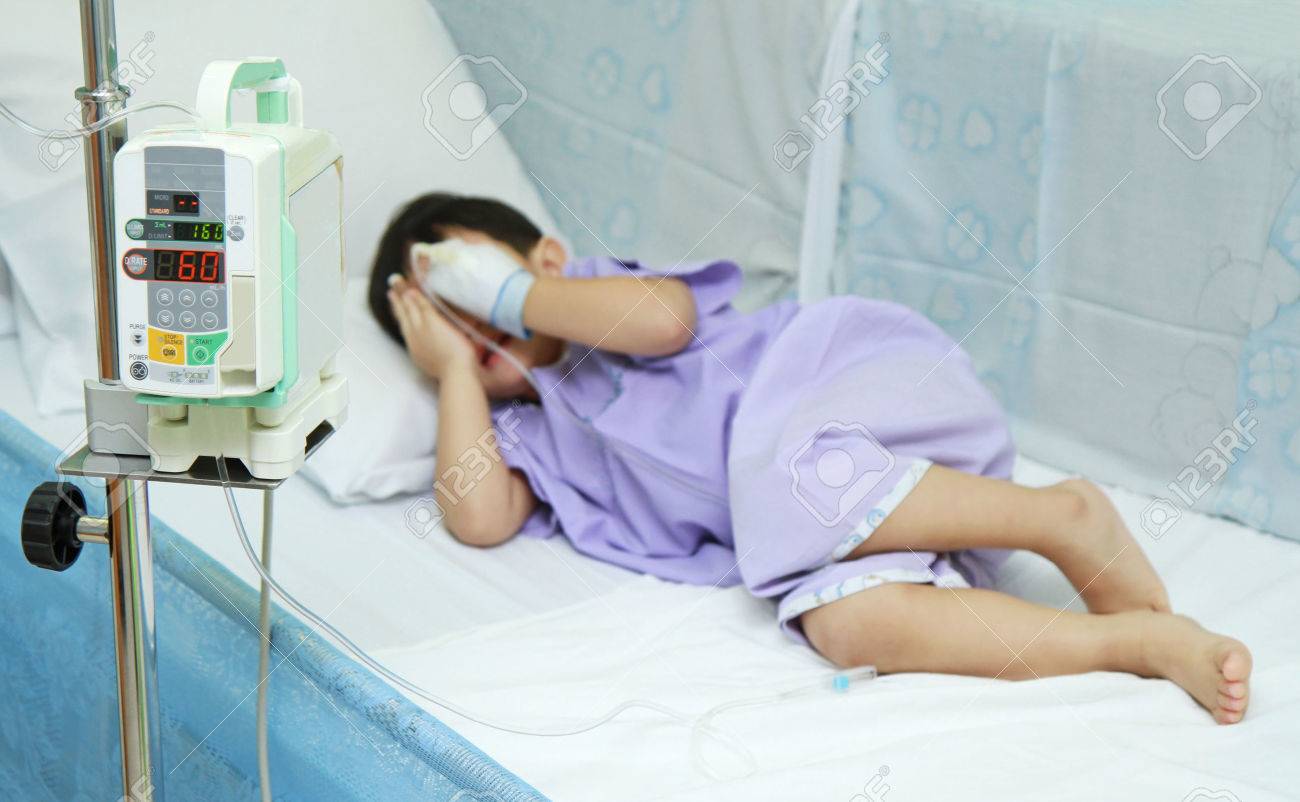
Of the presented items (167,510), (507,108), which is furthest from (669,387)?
(507,108)

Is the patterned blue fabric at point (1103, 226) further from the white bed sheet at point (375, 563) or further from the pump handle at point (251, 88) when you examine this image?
the pump handle at point (251, 88)

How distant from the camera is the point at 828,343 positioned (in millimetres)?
1434

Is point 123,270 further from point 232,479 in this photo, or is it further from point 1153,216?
point 1153,216

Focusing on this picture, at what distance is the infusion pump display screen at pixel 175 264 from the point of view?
0.70 metres

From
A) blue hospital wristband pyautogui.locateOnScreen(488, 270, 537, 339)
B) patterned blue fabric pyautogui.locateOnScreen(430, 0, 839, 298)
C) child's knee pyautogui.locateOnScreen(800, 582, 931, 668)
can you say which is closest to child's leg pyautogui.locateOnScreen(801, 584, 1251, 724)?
child's knee pyautogui.locateOnScreen(800, 582, 931, 668)

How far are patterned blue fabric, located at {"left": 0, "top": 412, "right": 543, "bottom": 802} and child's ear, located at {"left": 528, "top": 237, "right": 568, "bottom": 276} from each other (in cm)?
68

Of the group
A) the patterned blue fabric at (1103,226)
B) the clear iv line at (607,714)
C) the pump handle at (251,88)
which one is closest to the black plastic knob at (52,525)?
the clear iv line at (607,714)

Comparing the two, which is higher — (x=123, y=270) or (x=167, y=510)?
(x=123, y=270)

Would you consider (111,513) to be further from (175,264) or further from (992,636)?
(992,636)

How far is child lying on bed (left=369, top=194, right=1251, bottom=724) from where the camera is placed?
3.86ft

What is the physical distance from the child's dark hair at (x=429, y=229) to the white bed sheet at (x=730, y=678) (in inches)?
10.3

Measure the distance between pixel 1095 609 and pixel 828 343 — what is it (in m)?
0.38

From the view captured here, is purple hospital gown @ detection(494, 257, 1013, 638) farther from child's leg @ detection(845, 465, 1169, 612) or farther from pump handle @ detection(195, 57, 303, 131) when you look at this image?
pump handle @ detection(195, 57, 303, 131)

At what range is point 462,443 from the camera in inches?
58.1
